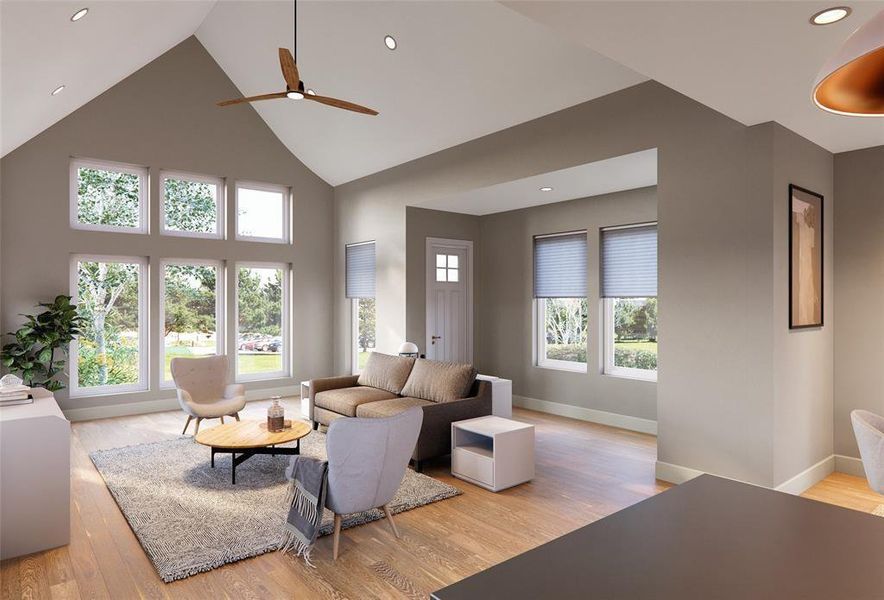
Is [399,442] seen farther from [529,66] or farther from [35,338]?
[35,338]

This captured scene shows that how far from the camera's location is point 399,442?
127 inches

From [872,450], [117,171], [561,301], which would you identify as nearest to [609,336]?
[561,301]

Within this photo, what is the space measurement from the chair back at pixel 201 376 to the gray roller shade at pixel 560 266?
394 cm

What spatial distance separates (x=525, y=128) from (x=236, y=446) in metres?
3.92

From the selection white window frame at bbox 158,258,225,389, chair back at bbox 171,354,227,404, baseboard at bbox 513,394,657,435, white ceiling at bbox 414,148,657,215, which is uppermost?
white ceiling at bbox 414,148,657,215

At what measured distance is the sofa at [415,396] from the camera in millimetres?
4684

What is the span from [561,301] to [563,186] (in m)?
1.69

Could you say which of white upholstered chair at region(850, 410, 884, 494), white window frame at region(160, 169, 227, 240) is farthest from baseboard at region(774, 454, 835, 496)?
white window frame at region(160, 169, 227, 240)

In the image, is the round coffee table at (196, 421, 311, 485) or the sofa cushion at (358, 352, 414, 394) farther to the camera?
the sofa cushion at (358, 352, 414, 394)

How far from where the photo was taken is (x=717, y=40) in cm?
265

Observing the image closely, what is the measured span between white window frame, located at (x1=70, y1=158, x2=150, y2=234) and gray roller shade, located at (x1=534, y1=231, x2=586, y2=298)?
507 cm

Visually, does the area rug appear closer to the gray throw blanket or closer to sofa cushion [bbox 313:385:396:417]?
the gray throw blanket

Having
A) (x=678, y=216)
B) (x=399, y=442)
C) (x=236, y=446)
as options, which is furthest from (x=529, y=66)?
(x=236, y=446)

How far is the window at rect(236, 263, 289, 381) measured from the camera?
7906 millimetres
